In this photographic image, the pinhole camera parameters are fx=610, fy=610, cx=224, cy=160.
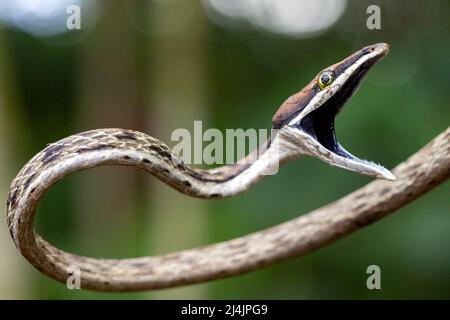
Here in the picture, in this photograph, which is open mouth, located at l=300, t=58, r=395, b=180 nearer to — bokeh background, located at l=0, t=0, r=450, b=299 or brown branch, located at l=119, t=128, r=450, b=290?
brown branch, located at l=119, t=128, r=450, b=290

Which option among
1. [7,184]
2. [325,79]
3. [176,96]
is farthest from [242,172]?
[176,96]

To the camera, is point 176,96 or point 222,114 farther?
point 222,114

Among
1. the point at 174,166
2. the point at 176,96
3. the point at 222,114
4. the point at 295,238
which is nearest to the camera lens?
the point at 174,166

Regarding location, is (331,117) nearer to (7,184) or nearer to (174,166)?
(174,166)

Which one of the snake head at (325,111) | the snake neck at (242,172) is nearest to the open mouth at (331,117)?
the snake head at (325,111)

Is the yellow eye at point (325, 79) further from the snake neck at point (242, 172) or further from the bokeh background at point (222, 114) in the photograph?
the bokeh background at point (222, 114)

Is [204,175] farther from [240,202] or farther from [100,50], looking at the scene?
[100,50]

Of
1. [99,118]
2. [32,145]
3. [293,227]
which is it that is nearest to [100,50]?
[99,118]
